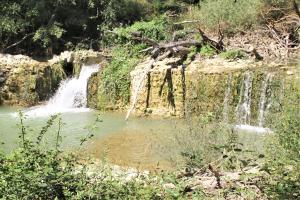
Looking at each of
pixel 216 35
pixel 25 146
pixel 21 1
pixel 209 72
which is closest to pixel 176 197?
pixel 25 146

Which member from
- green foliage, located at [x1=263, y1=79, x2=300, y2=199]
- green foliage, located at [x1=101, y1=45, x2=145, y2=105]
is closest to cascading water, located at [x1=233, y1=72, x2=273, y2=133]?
green foliage, located at [x1=101, y1=45, x2=145, y2=105]

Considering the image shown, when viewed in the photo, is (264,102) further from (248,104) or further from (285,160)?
(285,160)

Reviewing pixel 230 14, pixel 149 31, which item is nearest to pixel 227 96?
pixel 230 14

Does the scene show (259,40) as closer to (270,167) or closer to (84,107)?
(84,107)

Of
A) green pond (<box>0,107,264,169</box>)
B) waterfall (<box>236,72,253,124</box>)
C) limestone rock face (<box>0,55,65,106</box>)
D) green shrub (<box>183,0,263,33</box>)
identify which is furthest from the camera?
limestone rock face (<box>0,55,65,106</box>)

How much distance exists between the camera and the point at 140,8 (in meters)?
17.7

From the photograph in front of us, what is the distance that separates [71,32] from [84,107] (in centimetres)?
500

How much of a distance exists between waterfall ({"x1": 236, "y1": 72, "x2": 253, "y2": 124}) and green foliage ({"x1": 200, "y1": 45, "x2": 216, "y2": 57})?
6.22ft

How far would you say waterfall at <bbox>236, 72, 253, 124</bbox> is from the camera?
1087 cm

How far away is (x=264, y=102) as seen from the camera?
10703 millimetres

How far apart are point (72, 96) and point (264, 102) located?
227 inches

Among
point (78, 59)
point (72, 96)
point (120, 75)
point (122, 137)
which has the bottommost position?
point (122, 137)

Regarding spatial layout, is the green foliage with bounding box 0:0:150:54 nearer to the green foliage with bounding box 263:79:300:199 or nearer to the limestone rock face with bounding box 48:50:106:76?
the limestone rock face with bounding box 48:50:106:76

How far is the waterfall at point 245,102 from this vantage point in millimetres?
10867
